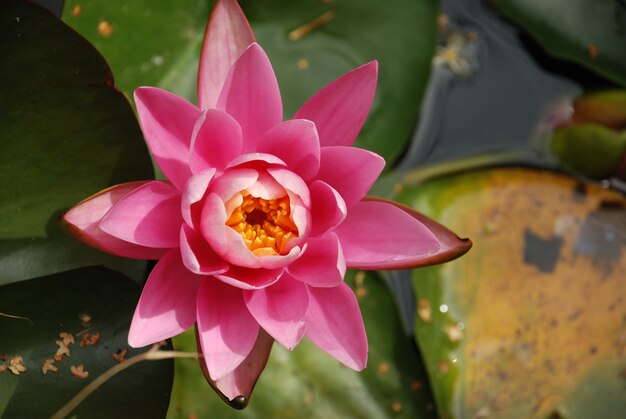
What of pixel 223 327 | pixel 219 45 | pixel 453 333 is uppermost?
pixel 219 45

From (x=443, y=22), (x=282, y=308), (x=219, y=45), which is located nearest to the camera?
(x=282, y=308)

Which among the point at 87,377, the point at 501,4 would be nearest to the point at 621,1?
the point at 501,4

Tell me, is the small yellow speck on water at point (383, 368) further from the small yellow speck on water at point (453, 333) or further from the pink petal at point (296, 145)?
the pink petal at point (296, 145)

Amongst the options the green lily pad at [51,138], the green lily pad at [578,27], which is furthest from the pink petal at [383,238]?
the green lily pad at [578,27]

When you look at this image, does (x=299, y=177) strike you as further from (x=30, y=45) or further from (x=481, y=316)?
(x=481, y=316)

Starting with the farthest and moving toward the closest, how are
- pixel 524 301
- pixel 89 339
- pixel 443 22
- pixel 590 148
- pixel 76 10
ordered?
pixel 443 22 → pixel 590 148 → pixel 524 301 → pixel 76 10 → pixel 89 339

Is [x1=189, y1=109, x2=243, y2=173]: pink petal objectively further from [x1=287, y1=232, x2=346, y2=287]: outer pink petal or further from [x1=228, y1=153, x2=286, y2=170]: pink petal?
[x1=287, y1=232, x2=346, y2=287]: outer pink petal

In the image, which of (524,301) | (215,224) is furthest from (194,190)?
(524,301)

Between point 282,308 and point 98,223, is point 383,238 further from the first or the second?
point 98,223
